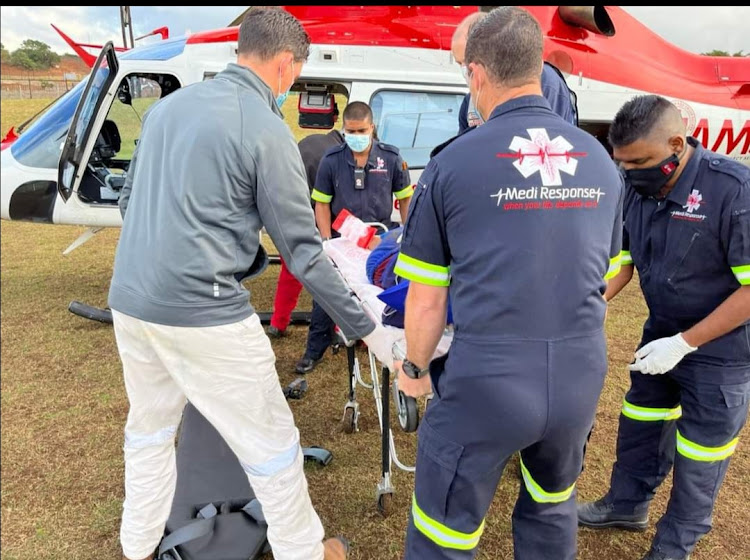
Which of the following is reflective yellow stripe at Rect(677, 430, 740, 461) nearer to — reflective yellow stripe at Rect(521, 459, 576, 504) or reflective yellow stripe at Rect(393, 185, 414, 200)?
reflective yellow stripe at Rect(521, 459, 576, 504)

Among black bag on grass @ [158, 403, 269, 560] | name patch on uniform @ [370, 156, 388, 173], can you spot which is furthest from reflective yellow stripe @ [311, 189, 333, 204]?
black bag on grass @ [158, 403, 269, 560]

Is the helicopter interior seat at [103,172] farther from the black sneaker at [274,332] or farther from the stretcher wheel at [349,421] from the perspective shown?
the stretcher wheel at [349,421]

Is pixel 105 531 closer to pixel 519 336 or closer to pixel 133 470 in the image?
pixel 133 470

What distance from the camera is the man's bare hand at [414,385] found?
1.67 m

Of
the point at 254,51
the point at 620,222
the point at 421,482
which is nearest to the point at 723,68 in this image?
the point at 620,222

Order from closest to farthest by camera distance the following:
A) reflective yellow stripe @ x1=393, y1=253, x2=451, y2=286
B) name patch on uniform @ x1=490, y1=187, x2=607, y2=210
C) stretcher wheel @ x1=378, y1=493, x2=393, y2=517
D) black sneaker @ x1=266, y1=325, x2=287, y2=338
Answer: name patch on uniform @ x1=490, y1=187, x2=607, y2=210
reflective yellow stripe @ x1=393, y1=253, x2=451, y2=286
stretcher wheel @ x1=378, y1=493, x2=393, y2=517
black sneaker @ x1=266, y1=325, x2=287, y2=338

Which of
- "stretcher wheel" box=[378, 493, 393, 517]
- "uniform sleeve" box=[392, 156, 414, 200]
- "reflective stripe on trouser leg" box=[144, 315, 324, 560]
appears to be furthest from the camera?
"uniform sleeve" box=[392, 156, 414, 200]

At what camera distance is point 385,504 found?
2652 mm

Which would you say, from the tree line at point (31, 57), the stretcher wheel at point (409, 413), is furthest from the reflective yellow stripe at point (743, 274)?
the tree line at point (31, 57)

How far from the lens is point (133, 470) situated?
2.01 meters

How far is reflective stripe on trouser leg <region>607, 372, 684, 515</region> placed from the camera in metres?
2.32

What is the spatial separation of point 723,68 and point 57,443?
688cm

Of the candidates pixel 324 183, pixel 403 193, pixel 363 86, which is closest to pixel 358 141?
pixel 324 183

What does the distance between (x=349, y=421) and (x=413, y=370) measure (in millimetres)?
1837
